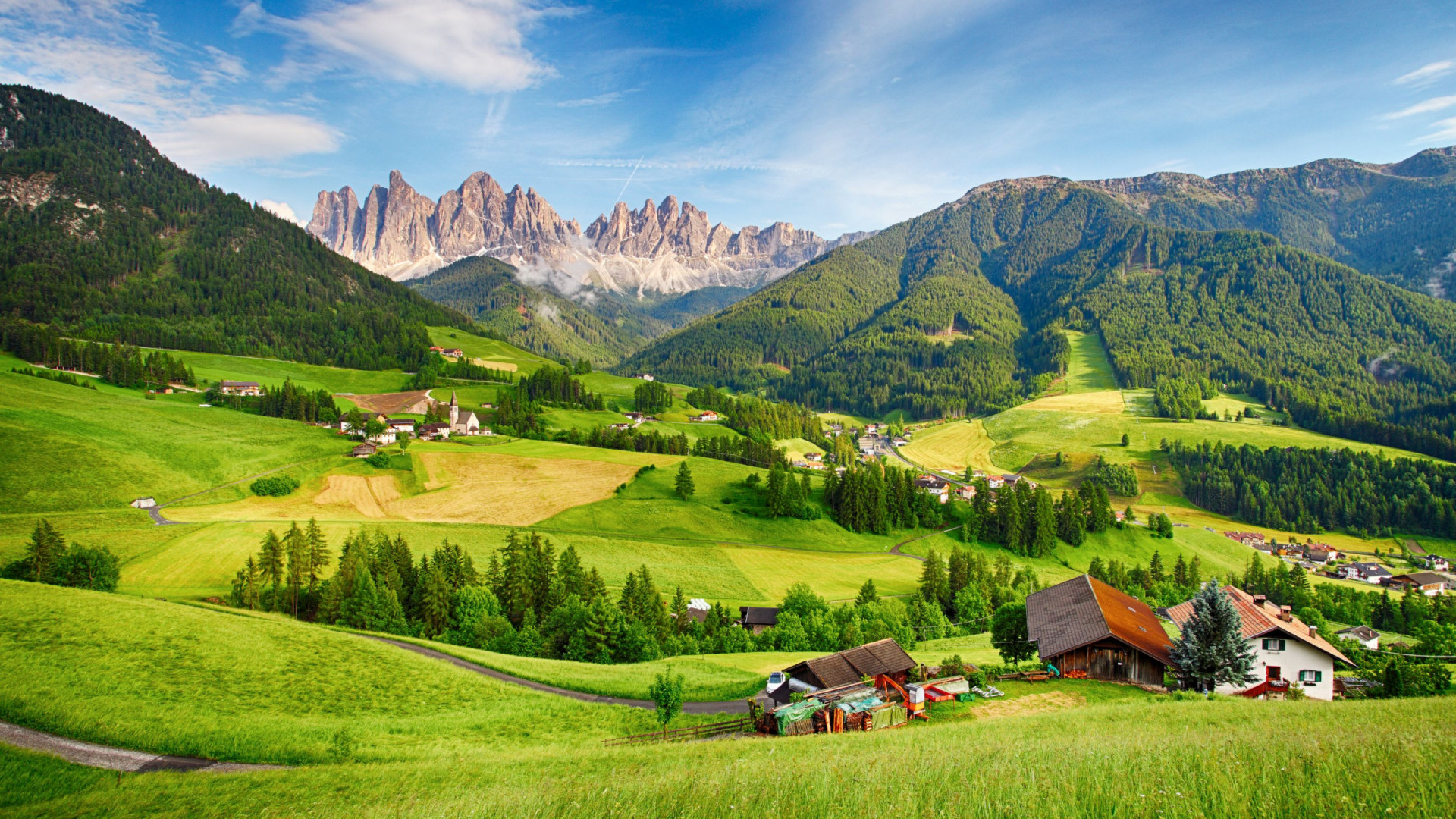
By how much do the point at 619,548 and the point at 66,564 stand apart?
49881mm

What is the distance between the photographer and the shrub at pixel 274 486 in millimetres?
82062

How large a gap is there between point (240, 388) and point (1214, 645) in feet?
517

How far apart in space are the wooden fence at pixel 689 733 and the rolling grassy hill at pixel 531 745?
5.86 ft

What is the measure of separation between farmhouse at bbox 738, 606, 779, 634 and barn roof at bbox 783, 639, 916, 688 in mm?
29073

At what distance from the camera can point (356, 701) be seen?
27188mm

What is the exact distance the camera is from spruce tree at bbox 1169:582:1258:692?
2872 centimetres

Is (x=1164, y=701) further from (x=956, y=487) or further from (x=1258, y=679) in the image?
(x=956, y=487)

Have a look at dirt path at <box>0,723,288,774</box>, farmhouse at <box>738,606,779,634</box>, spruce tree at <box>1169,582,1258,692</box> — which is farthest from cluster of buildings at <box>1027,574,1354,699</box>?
dirt path at <box>0,723,288,774</box>

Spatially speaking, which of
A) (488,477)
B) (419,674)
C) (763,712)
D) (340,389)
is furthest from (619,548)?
(340,389)

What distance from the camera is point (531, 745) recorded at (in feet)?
81.1

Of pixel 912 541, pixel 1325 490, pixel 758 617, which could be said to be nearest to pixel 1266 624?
pixel 758 617

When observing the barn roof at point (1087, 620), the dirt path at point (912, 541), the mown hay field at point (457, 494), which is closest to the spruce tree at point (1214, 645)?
the barn roof at point (1087, 620)

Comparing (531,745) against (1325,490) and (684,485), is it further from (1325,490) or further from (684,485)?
(1325,490)

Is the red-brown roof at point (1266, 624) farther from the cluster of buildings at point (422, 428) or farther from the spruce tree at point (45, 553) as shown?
the cluster of buildings at point (422, 428)
